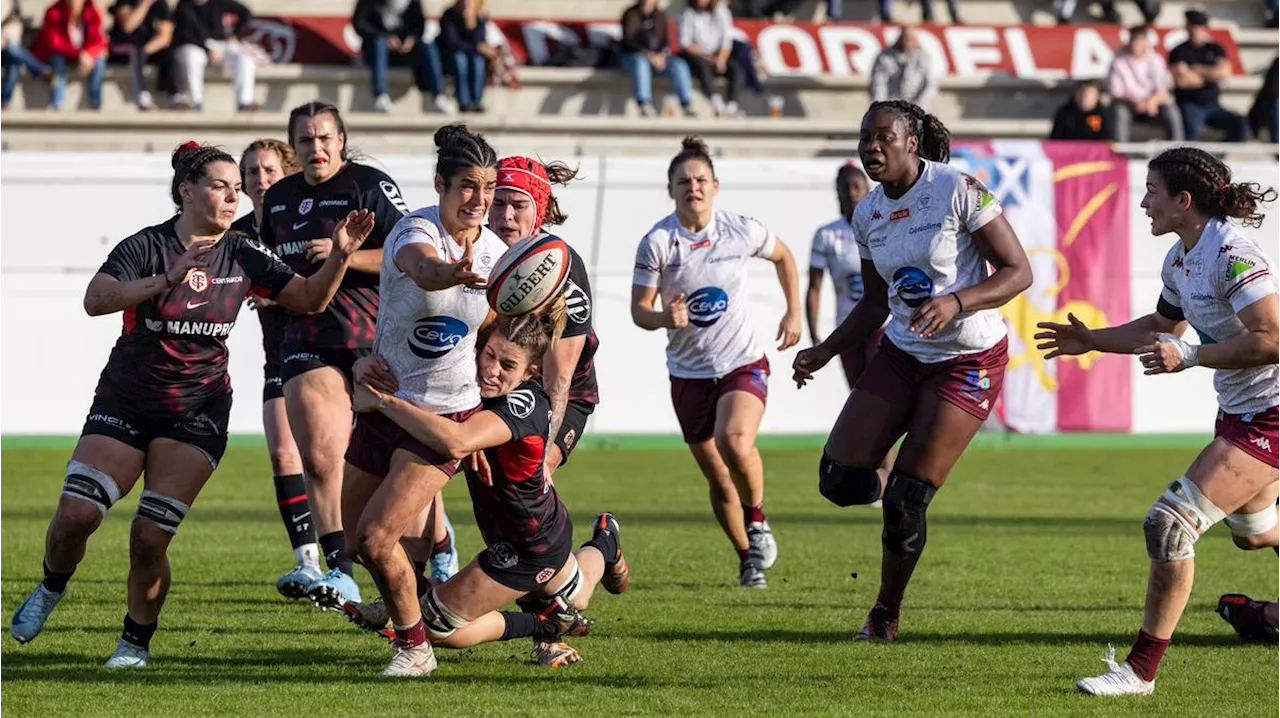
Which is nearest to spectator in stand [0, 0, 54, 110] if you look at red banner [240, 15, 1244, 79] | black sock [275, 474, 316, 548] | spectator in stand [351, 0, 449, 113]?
red banner [240, 15, 1244, 79]

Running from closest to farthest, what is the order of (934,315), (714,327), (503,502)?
(503,502), (934,315), (714,327)

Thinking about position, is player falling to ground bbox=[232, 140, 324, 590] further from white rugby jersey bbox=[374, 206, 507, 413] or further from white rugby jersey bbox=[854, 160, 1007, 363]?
white rugby jersey bbox=[854, 160, 1007, 363]

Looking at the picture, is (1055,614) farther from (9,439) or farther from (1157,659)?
(9,439)

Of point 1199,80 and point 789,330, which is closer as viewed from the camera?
point 789,330

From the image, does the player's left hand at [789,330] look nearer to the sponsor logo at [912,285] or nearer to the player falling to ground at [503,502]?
the sponsor logo at [912,285]

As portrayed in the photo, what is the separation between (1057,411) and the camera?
20.1m

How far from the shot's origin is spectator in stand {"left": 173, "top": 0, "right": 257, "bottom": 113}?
22.2 metres

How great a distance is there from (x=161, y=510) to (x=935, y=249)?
332 cm

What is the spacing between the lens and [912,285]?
25.0 ft

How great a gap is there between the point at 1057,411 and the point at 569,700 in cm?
1468

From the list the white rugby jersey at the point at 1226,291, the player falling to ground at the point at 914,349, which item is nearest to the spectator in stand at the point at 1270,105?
the player falling to ground at the point at 914,349

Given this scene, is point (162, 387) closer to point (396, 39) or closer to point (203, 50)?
point (203, 50)

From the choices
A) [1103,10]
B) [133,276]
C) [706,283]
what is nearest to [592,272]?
[706,283]

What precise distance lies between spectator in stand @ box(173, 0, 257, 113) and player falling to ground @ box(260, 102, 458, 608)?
47.9 ft
